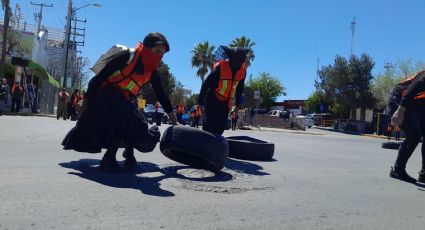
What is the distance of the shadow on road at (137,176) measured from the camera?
4.65 metres

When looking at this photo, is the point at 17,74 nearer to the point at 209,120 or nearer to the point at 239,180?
the point at 209,120

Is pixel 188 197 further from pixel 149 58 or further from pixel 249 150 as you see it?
pixel 249 150

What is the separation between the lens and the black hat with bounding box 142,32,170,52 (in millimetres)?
5371

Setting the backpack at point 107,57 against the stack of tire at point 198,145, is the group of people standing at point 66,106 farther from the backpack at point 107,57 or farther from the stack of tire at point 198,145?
the stack of tire at point 198,145

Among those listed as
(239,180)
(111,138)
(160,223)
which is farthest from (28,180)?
(239,180)

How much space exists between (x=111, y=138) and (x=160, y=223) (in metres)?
2.05

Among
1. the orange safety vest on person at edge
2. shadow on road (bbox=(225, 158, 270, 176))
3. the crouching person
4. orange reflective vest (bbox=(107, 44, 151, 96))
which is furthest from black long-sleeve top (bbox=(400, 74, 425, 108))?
the orange safety vest on person at edge

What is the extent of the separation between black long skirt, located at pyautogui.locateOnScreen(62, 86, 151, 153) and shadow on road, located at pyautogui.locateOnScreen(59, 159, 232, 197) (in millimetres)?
309

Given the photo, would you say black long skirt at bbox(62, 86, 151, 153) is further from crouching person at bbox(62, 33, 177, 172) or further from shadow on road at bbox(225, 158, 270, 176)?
shadow on road at bbox(225, 158, 270, 176)

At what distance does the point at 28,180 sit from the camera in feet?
15.1

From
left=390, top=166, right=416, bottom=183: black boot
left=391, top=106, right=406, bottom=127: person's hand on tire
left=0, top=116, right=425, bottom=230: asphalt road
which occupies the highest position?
left=391, top=106, right=406, bottom=127: person's hand on tire

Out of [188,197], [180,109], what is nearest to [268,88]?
[180,109]

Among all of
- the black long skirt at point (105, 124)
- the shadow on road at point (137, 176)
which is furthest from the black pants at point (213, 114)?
the black long skirt at point (105, 124)

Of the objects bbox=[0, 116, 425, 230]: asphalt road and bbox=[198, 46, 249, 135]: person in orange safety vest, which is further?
bbox=[198, 46, 249, 135]: person in orange safety vest
